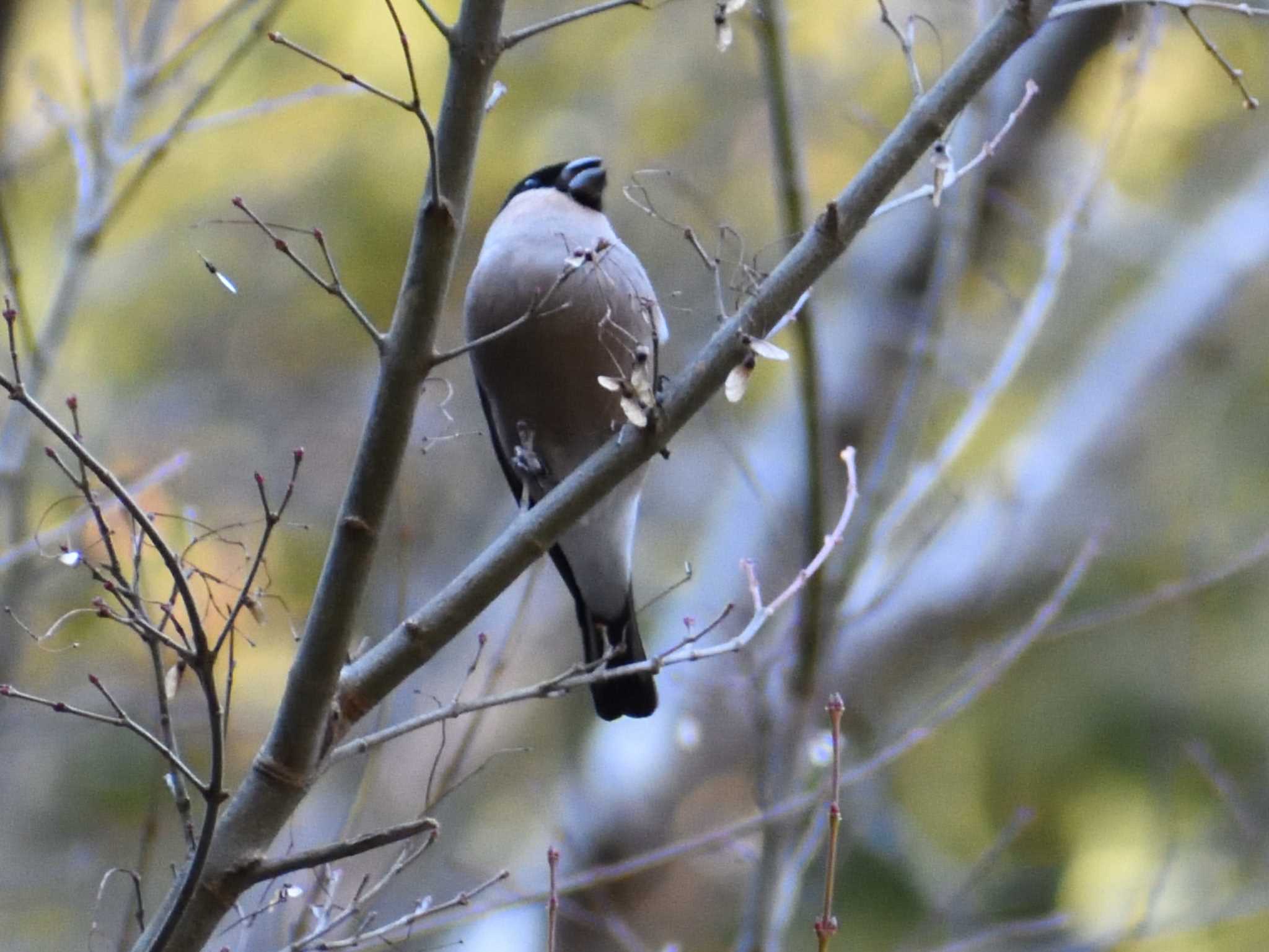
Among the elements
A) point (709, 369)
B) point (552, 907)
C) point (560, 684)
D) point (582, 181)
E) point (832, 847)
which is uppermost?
point (582, 181)

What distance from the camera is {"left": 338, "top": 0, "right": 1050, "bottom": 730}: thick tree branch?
7.61 ft

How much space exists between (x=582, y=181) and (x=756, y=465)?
228 centimetres

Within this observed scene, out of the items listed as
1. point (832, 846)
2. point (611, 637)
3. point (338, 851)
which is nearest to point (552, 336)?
point (611, 637)

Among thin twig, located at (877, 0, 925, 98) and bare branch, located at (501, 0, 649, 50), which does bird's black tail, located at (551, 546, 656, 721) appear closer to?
thin twig, located at (877, 0, 925, 98)

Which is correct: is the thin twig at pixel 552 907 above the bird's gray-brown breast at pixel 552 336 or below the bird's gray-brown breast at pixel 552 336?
below

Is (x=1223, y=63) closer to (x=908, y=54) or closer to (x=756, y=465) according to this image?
(x=908, y=54)

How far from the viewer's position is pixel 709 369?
7.87ft

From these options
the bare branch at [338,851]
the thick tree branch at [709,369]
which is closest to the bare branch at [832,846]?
the bare branch at [338,851]

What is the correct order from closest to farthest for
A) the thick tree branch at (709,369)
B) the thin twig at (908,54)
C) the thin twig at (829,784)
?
the thick tree branch at (709,369)
the thin twig at (908,54)
the thin twig at (829,784)

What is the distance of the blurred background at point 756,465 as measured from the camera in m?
4.40

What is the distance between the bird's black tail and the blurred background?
0.30 meters

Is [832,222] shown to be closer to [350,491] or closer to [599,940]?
[350,491]

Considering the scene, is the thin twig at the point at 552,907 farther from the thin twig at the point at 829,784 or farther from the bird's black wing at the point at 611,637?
the bird's black wing at the point at 611,637

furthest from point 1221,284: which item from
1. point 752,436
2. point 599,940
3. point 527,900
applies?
point 527,900
